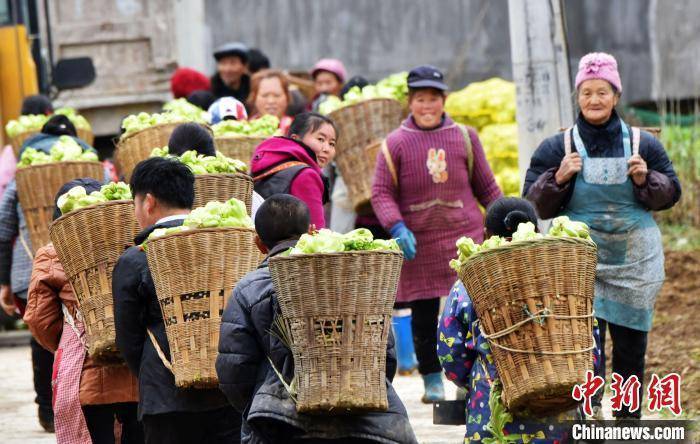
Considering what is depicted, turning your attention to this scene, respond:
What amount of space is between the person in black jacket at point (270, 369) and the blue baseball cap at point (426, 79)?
4.01 meters

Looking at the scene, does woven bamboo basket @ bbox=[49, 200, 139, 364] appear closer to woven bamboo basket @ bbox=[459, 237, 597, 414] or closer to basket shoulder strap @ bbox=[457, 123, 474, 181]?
woven bamboo basket @ bbox=[459, 237, 597, 414]

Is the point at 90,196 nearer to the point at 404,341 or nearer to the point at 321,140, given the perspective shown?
the point at 321,140

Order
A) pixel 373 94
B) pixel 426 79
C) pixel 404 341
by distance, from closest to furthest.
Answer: pixel 426 79
pixel 373 94
pixel 404 341

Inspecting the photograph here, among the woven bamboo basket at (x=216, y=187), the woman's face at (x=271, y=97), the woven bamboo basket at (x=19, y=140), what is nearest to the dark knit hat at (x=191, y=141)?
the woven bamboo basket at (x=216, y=187)

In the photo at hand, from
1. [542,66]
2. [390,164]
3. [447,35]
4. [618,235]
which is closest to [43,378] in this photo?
[390,164]

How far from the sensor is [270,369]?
5953 mm

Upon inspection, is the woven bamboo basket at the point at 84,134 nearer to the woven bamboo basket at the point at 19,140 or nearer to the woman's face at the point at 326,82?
the woven bamboo basket at the point at 19,140

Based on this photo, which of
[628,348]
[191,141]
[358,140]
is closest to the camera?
[191,141]

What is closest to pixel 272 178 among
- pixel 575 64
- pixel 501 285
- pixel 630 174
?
pixel 630 174

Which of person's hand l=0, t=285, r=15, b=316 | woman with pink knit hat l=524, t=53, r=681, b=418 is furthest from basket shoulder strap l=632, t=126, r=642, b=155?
person's hand l=0, t=285, r=15, b=316

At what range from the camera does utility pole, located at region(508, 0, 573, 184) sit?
32.9ft

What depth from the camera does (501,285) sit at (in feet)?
20.0

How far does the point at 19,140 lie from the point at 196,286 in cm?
551

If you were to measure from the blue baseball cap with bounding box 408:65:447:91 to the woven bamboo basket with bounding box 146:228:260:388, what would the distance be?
142 inches
